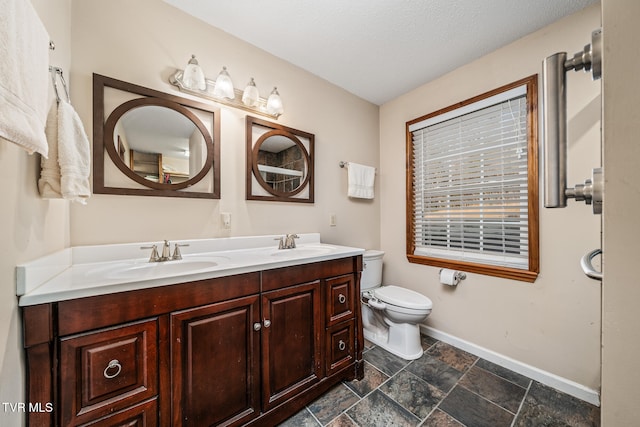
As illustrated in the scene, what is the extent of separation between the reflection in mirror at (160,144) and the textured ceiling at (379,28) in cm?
69

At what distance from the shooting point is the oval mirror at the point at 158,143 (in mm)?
1307

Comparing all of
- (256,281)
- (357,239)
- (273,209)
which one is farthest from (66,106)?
(357,239)

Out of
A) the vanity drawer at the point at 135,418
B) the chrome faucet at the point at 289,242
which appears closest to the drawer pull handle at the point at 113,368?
the vanity drawer at the point at 135,418

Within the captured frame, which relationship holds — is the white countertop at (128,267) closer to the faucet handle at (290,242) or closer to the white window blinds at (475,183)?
the faucet handle at (290,242)

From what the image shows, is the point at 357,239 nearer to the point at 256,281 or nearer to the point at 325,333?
the point at 325,333

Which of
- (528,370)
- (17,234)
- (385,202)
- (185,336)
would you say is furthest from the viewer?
(385,202)

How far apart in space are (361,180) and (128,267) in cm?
187

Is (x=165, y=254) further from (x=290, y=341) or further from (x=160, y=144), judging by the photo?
(x=290, y=341)

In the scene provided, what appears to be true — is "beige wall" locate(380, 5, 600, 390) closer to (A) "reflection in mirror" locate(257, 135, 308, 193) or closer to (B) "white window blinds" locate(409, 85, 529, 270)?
(B) "white window blinds" locate(409, 85, 529, 270)

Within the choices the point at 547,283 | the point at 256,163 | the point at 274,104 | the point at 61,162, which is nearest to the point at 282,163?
the point at 256,163

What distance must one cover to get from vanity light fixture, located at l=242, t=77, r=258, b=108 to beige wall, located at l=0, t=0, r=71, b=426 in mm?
873

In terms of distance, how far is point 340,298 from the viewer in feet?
4.99

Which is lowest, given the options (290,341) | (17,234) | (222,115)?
(290,341)

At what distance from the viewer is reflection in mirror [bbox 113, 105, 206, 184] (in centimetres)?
133
